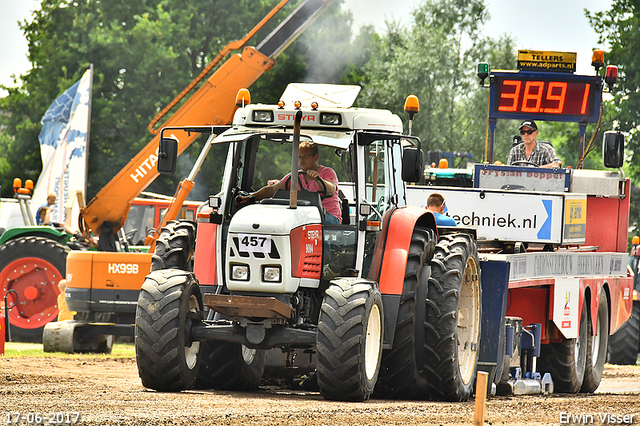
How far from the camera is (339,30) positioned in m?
29.4

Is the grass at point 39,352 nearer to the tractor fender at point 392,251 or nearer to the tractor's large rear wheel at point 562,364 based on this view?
the tractor's large rear wheel at point 562,364

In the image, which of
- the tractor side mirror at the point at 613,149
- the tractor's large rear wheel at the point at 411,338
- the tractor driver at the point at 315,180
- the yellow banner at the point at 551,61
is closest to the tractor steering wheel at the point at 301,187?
the tractor driver at the point at 315,180

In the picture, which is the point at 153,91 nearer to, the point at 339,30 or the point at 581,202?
the point at 339,30

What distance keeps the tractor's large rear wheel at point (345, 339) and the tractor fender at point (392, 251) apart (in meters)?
0.57

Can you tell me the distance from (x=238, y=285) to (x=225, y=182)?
1.14 meters

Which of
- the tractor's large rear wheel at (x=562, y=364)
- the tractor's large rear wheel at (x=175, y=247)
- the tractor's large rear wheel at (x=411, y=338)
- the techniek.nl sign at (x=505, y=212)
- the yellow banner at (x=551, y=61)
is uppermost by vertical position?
the yellow banner at (x=551, y=61)

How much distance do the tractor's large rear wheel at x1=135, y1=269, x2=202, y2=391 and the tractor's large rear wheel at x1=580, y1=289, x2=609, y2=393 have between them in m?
6.72

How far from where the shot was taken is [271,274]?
9188 millimetres

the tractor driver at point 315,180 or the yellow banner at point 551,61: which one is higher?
the yellow banner at point 551,61

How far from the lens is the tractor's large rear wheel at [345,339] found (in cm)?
880

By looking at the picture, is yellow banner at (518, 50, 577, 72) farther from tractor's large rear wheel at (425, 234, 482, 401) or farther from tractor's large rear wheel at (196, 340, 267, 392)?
tractor's large rear wheel at (196, 340, 267, 392)

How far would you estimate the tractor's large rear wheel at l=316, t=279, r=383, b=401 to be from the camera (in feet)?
28.9

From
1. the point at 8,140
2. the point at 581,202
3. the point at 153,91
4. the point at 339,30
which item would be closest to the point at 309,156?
the point at 581,202

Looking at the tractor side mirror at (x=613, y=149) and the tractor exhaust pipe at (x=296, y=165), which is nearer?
the tractor exhaust pipe at (x=296, y=165)
